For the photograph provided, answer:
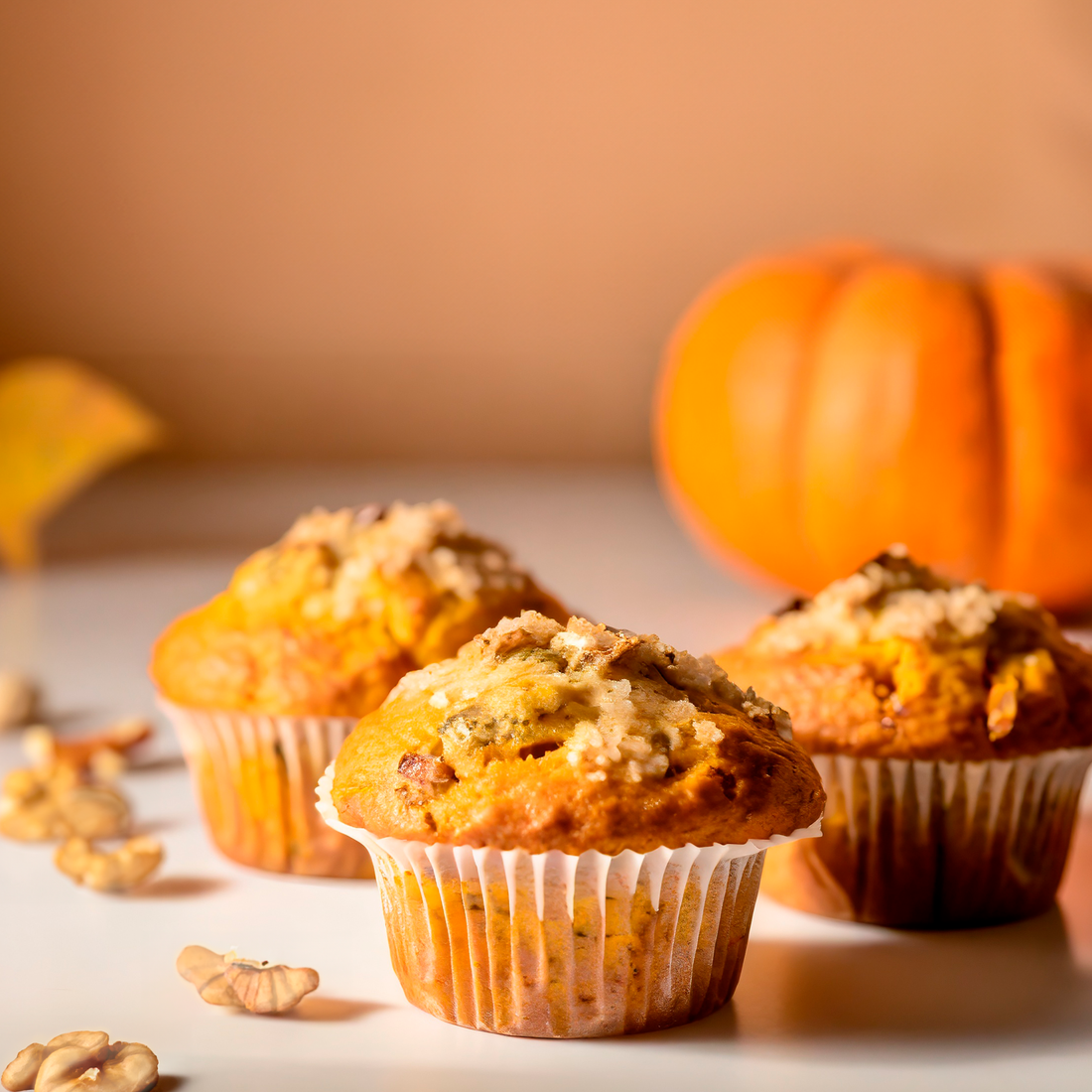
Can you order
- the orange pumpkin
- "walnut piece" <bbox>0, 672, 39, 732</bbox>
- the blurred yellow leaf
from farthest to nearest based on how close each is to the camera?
the blurred yellow leaf → the orange pumpkin → "walnut piece" <bbox>0, 672, 39, 732</bbox>

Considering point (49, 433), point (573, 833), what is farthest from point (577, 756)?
point (49, 433)

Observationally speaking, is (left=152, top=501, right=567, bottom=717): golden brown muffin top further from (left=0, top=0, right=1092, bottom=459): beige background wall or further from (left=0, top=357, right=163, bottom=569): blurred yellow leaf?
(left=0, top=0, right=1092, bottom=459): beige background wall

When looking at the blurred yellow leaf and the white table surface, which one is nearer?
the white table surface

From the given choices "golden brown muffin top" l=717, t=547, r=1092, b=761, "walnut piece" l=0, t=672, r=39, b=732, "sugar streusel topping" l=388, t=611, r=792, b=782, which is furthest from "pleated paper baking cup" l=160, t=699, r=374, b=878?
"walnut piece" l=0, t=672, r=39, b=732

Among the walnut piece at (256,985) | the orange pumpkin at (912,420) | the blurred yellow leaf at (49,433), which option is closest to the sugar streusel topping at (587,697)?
the walnut piece at (256,985)

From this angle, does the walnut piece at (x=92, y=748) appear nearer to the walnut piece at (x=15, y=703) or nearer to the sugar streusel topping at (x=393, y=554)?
the walnut piece at (x=15, y=703)
